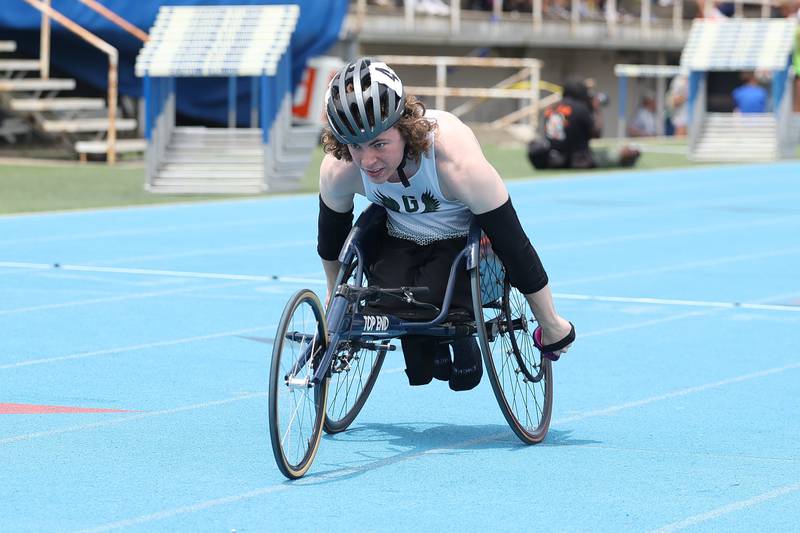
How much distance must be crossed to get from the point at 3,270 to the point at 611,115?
37891 millimetres

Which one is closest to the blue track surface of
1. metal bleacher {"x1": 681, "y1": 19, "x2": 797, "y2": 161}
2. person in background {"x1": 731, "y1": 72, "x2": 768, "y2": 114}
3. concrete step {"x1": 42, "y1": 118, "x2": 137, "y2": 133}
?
→ concrete step {"x1": 42, "y1": 118, "x2": 137, "y2": 133}

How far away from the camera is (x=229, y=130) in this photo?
21609 millimetres

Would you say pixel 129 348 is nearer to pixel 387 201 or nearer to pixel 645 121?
pixel 387 201

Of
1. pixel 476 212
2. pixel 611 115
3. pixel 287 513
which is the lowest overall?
pixel 611 115

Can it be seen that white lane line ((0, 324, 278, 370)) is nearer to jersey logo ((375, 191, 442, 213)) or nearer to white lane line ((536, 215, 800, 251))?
jersey logo ((375, 191, 442, 213))

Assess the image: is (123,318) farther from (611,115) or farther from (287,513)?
(611,115)

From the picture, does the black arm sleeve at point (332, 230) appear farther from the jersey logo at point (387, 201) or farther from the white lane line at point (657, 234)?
the white lane line at point (657, 234)

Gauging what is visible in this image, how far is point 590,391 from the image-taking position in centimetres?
782

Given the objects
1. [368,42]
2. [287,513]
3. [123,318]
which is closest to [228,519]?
[287,513]

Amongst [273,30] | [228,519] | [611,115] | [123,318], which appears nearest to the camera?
[228,519]

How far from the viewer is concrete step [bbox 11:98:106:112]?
2630 centimetres

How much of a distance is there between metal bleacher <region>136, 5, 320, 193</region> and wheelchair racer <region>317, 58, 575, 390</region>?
47.7 ft

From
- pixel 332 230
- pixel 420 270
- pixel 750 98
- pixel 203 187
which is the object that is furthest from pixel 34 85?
pixel 420 270

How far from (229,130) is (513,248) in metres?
15.8
